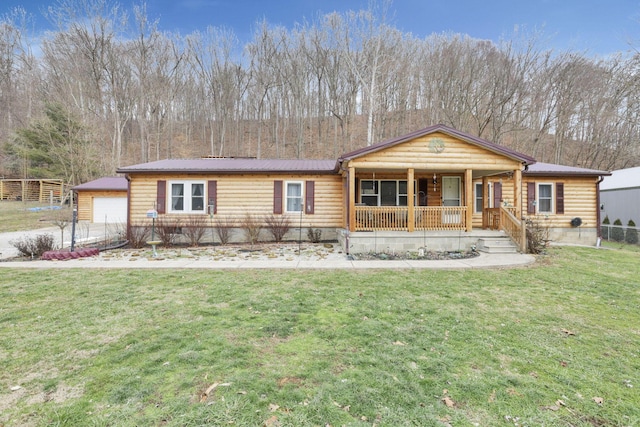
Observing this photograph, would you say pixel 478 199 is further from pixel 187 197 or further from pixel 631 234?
pixel 187 197

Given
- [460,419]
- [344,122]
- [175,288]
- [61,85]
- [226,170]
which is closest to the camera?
[460,419]

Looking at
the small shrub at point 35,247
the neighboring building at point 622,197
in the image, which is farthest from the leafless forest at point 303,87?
the small shrub at point 35,247

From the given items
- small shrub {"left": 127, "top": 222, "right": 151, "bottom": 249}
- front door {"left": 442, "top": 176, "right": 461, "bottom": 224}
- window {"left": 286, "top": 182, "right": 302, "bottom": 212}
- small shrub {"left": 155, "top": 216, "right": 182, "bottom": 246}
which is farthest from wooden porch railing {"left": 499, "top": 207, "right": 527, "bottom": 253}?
small shrub {"left": 127, "top": 222, "right": 151, "bottom": 249}

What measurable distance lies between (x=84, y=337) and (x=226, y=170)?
9.73 metres

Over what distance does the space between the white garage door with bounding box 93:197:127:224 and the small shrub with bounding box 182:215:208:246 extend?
31.6ft

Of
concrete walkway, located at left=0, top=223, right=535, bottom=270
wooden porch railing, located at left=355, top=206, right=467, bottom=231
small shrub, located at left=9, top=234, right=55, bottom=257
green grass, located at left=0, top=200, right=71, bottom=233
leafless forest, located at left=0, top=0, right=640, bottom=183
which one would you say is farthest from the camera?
leafless forest, located at left=0, top=0, right=640, bottom=183

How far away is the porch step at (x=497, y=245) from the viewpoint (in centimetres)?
1024

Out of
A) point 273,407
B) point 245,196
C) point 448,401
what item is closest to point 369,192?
point 245,196

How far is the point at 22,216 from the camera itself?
18875mm

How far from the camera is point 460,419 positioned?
229 cm

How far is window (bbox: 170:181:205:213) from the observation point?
1309cm

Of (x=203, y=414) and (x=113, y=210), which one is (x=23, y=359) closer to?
(x=203, y=414)

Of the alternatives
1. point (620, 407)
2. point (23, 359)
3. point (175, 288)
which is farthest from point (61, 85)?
point (620, 407)

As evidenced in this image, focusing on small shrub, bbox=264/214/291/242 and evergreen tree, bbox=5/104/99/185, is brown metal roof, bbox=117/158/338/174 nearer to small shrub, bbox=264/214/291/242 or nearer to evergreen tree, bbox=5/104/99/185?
small shrub, bbox=264/214/291/242
